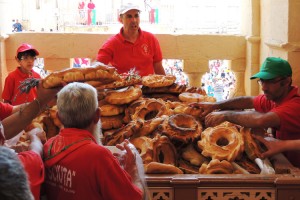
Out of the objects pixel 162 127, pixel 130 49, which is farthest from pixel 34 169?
pixel 130 49

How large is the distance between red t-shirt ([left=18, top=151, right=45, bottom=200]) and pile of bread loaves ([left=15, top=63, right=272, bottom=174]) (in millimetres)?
749

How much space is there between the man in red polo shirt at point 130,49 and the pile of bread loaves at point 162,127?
53.2 inches

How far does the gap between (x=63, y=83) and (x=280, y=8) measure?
265 cm

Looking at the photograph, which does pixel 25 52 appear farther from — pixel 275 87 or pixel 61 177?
pixel 61 177

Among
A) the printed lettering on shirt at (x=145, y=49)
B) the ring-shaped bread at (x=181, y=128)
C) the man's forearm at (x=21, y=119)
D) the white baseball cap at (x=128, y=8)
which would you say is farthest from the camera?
the printed lettering on shirt at (x=145, y=49)

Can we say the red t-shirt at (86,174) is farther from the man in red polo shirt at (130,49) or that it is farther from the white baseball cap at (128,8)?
the white baseball cap at (128,8)

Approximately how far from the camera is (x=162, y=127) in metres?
3.29

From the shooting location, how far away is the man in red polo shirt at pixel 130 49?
540 cm

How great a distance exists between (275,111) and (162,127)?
2.23ft

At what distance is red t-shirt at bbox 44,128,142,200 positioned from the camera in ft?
7.34

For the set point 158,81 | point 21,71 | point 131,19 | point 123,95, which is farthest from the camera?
point 131,19

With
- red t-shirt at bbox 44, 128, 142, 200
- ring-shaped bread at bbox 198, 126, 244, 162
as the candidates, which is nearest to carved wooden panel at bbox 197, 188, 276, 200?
ring-shaped bread at bbox 198, 126, 244, 162

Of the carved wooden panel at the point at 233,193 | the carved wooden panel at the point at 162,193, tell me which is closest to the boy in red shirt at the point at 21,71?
the carved wooden panel at the point at 162,193

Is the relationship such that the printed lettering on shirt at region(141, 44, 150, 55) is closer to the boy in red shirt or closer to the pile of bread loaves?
the boy in red shirt
